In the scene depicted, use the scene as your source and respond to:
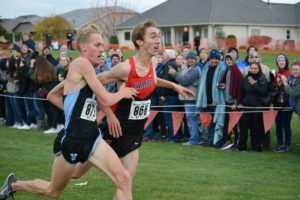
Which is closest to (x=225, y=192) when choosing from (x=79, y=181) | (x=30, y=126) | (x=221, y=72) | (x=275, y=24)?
(x=79, y=181)

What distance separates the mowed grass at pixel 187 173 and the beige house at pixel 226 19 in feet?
133

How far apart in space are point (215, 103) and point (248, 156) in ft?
5.86

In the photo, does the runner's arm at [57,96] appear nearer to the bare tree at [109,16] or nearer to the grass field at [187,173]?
the grass field at [187,173]

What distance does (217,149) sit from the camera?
10.5m

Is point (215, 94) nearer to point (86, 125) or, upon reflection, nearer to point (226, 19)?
point (86, 125)

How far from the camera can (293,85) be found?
9.51 meters

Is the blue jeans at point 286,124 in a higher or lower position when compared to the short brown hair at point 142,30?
lower

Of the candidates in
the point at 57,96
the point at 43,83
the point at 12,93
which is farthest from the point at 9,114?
the point at 57,96

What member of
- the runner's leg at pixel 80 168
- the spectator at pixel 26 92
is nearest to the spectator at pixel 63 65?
the spectator at pixel 26 92

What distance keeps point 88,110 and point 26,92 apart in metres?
9.92

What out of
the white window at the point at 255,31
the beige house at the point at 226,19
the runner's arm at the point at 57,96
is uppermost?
the beige house at the point at 226,19

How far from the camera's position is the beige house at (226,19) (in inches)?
1991

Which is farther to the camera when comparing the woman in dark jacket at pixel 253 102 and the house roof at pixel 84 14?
the house roof at pixel 84 14

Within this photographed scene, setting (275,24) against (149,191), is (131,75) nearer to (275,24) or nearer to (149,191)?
(149,191)
